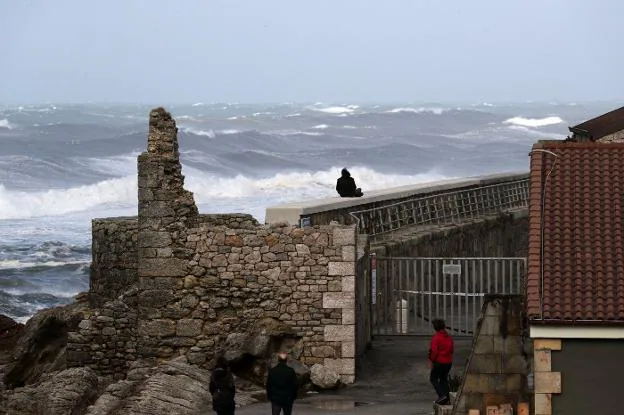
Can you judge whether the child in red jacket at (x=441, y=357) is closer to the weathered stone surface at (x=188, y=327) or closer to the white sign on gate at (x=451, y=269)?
the weathered stone surface at (x=188, y=327)

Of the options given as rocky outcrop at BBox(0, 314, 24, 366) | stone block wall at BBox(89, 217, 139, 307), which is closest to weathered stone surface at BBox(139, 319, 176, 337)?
stone block wall at BBox(89, 217, 139, 307)

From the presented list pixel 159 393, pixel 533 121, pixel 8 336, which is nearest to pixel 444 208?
pixel 8 336

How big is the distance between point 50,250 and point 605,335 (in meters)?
37.1

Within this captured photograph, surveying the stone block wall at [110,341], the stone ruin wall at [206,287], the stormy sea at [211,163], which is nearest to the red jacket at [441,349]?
the stone ruin wall at [206,287]

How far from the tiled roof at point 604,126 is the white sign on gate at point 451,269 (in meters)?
8.12

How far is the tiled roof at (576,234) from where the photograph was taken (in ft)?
62.6

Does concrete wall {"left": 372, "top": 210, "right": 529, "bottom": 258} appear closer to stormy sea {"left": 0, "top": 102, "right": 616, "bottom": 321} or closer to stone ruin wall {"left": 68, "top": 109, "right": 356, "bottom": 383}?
stone ruin wall {"left": 68, "top": 109, "right": 356, "bottom": 383}

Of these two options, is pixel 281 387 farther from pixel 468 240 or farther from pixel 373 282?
pixel 468 240

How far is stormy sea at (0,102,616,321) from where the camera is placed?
A: 179 ft

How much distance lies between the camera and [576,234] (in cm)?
2003

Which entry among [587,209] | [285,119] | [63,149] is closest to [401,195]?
[587,209]

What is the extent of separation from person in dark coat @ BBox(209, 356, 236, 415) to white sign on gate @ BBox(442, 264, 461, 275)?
768 centimetres

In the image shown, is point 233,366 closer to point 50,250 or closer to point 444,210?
point 444,210

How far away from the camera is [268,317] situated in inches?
976
